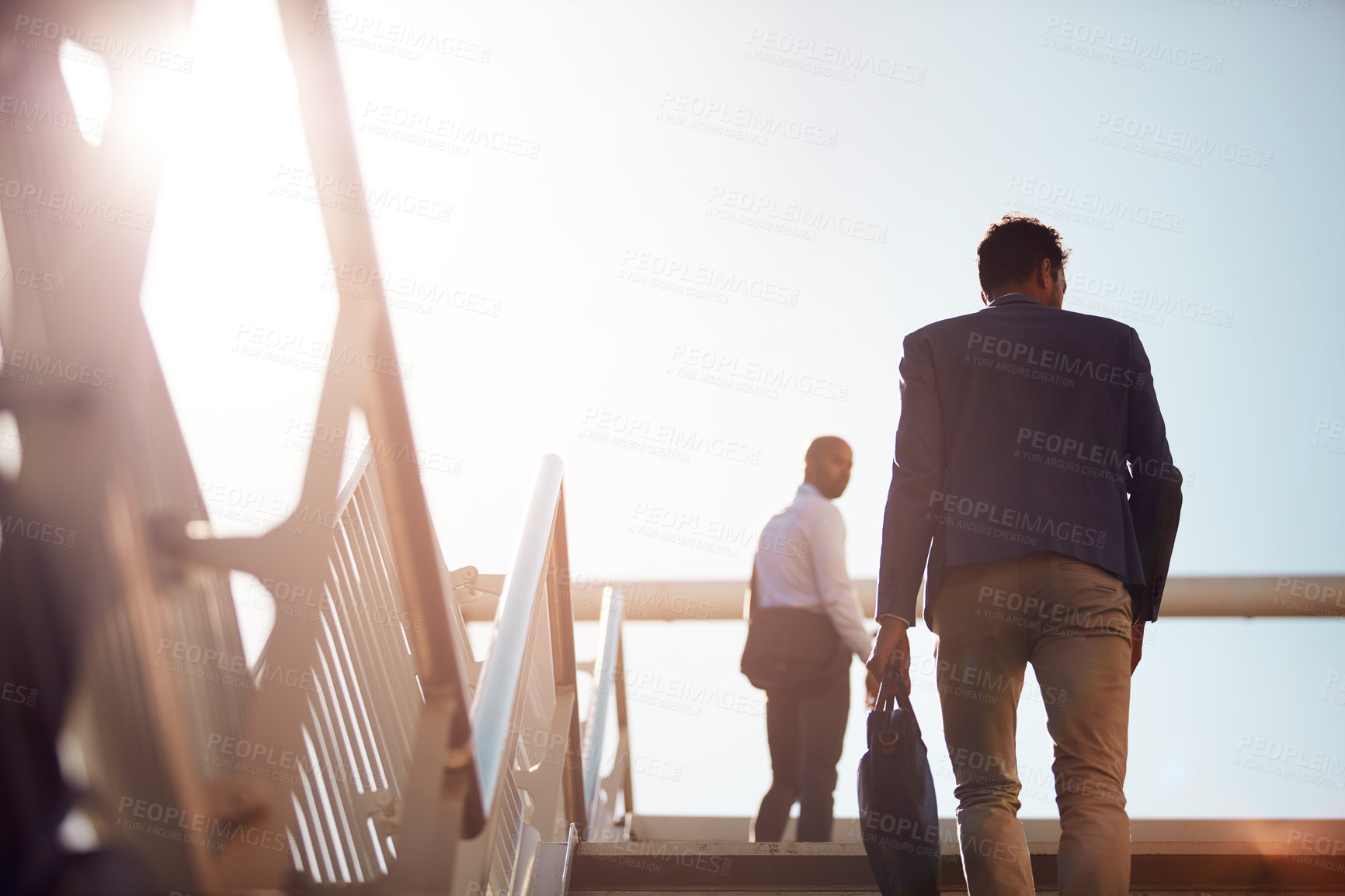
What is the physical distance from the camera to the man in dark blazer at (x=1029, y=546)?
1.56 m

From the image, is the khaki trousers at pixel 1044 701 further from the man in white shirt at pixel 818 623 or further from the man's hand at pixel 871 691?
the man in white shirt at pixel 818 623

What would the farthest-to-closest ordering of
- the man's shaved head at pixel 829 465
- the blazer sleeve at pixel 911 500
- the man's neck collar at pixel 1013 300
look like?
1. the man's shaved head at pixel 829 465
2. the man's neck collar at pixel 1013 300
3. the blazer sleeve at pixel 911 500

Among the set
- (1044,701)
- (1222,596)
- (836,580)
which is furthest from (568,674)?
(1222,596)

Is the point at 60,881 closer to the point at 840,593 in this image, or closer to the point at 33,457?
the point at 33,457

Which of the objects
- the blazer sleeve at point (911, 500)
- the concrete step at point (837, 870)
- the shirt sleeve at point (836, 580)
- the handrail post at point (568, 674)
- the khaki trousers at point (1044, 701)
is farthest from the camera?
the shirt sleeve at point (836, 580)

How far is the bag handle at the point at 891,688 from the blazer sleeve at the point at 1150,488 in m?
0.47

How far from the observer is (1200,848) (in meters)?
2.16

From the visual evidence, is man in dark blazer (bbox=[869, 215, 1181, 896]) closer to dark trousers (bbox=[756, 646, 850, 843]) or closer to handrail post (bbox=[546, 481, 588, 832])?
handrail post (bbox=[546, 481, 588, 832])

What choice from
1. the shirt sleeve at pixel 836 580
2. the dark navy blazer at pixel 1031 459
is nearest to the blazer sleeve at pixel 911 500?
the dark navy blazer at pixel 1031 459

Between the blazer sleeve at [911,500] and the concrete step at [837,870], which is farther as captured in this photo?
the concrete step at [837,870]

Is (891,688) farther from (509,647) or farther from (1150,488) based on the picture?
(509,647)

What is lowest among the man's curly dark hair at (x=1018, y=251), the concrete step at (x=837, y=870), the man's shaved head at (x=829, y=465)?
the concrete step at (x=837, y=870)

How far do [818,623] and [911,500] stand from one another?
1.29 metres

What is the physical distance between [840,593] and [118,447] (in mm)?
2547
